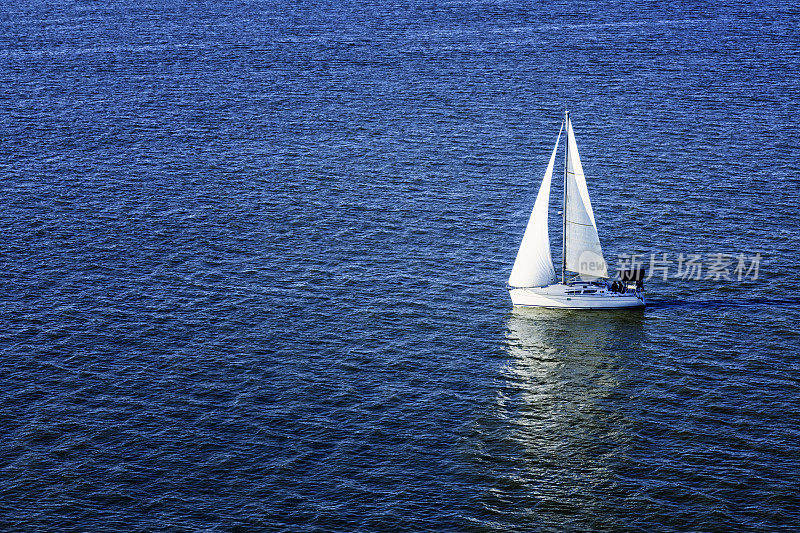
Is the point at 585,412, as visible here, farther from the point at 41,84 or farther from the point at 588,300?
the point at 41,84

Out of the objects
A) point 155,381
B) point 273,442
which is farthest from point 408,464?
point 155,381

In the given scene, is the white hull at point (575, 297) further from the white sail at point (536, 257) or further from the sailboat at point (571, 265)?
the white sail at point (536, 257)

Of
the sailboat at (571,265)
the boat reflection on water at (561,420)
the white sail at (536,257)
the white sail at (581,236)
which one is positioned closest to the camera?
the boat reflection on water at (561,420)

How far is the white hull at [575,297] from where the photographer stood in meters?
97.6

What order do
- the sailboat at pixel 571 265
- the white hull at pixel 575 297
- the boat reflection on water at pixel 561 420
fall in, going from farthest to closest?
the sailboat at pixel 571 265 → the white hull at pixel 575 297 → the boat reflection on water at pixel 561 420

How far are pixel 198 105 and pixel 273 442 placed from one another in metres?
95.6

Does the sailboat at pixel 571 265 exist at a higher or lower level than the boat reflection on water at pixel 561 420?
higher

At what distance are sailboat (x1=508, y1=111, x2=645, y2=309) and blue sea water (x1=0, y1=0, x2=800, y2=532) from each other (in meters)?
2.05

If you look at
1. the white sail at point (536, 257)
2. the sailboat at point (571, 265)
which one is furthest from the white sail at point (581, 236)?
the white sail at point (536, 257)

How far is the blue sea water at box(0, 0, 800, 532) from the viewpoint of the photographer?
75.4m

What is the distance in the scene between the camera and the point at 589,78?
17162 centimetres

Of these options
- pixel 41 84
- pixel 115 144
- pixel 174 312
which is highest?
pixel 41 84

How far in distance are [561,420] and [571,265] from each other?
74.2 ft

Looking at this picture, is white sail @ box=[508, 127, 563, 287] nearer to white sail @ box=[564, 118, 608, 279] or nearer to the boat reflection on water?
white sail @ box=[564, 118, 608, 279]
